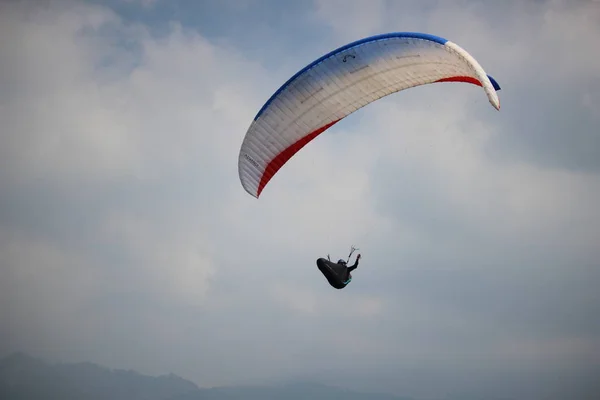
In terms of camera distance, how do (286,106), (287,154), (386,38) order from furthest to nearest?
(287,154) → (286,106) → (386,38)

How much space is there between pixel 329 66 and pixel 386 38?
2.89m

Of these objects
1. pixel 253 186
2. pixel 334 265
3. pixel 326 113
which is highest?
pixel 326 113

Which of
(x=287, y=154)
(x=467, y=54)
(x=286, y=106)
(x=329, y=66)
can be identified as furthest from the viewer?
(x=287, y=154)

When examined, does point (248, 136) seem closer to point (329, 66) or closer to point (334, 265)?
point (329, 66)

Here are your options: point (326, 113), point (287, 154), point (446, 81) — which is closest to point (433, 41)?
point (446, 81)

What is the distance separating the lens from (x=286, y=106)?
27.0 meters

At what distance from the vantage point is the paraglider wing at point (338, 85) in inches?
914

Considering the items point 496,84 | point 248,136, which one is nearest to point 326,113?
point 248,136

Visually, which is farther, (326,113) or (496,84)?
(326,113)

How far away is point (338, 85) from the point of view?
26.3 meters

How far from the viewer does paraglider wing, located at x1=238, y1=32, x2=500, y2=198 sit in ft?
76.1

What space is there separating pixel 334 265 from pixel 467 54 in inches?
423

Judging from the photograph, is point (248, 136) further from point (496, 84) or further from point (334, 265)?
point (496, 84)

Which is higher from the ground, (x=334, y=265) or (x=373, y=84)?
(x=373, y=84)
